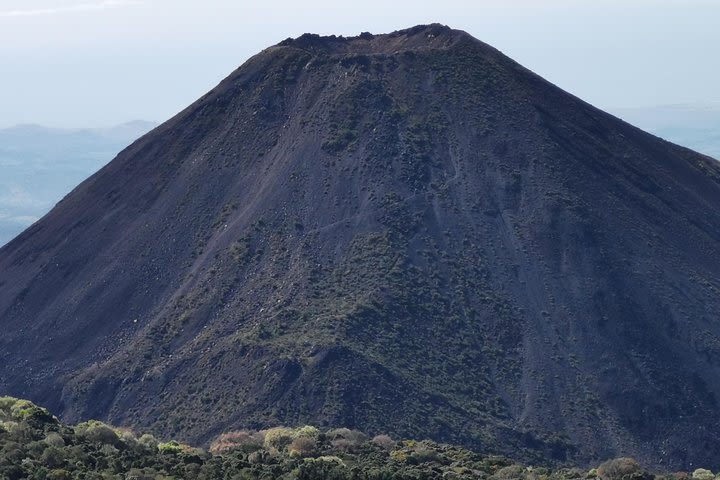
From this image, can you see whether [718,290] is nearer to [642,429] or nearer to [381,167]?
[642,429]

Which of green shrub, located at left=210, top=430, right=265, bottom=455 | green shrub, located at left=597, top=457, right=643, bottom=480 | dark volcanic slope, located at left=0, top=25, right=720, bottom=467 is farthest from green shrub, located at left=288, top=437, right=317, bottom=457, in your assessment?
dark volcanic slope, located at left=0, top=25, right=720, bottom=467

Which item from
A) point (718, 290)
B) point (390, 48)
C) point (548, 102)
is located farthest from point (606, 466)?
point (390, 48)

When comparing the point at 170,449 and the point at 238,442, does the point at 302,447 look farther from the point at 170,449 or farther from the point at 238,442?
the point at 238,442

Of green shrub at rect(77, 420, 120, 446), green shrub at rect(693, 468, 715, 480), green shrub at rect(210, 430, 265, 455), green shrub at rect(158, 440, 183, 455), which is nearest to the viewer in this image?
green shrub at rect(77, 420, 120, 446)

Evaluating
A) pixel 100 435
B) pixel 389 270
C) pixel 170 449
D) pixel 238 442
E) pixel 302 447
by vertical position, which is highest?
pixel 389 270

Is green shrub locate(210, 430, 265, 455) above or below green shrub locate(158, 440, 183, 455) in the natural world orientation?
below

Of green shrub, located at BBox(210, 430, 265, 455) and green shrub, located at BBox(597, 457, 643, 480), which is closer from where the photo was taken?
green shrub, located at BBox(597, 457, 643, 480)

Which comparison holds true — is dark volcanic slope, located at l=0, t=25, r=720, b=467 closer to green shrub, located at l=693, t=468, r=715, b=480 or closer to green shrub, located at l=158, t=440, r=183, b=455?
green shrub, located at l=693, t=468, r=715, b=480

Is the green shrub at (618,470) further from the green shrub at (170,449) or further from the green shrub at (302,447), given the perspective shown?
the green shrub at (170,449)

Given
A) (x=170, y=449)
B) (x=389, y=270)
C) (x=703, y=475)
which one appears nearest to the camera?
(x=170, y=449)

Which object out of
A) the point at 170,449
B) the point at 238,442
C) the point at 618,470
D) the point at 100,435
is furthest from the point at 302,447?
the point at 618,470
